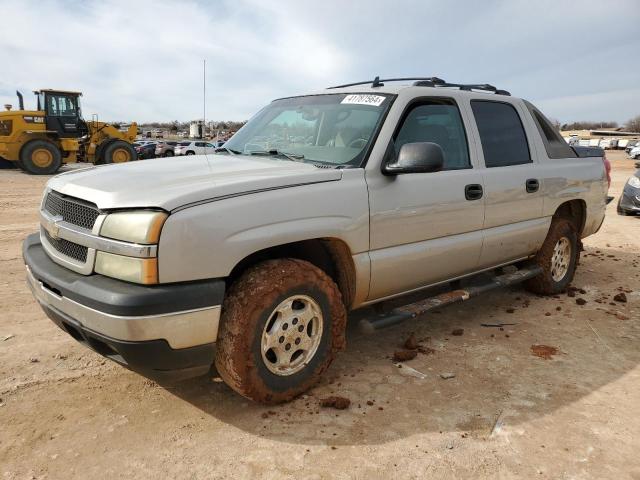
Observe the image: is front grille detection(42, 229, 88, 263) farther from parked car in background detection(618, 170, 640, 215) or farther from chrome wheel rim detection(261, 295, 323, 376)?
parked car in background detection(618, 170, 640, 215)

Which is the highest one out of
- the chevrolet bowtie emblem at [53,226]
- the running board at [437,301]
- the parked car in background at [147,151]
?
the chevrolet bowtie emblem at [53,226]

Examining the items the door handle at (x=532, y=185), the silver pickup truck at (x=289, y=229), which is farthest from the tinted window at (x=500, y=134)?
the door handle at (x=532, y=185)

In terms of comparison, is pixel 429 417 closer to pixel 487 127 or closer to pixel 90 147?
pixel 487 127

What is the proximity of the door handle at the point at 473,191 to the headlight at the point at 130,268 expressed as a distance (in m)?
2.33

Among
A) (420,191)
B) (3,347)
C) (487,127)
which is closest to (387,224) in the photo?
(420,191)

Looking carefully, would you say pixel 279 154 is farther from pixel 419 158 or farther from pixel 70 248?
pixel 70 248

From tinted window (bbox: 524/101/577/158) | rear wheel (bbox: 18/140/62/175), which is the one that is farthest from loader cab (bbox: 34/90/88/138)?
tinted window (bbox: 524/101/577/158)

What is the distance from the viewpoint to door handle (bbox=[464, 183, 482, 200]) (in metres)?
3.70

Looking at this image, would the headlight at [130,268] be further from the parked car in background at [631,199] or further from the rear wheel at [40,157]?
Answer: the rear wheel at [40,157]

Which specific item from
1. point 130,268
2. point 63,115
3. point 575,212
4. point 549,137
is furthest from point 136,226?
point 63,115

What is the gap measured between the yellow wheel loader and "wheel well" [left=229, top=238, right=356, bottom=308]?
59.7 feet

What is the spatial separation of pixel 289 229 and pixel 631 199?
9.84m

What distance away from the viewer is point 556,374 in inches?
134

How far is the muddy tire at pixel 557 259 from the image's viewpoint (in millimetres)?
4820
